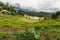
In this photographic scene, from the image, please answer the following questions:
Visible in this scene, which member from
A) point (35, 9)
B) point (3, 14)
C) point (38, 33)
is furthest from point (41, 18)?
point (38, 33)

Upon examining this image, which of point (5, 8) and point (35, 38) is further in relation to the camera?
point (5, 8)

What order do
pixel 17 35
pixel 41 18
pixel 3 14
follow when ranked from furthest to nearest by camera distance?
pixel 3 14 < pixel 41 18 < pixel 17 35

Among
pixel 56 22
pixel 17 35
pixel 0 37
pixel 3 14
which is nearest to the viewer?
pixel 0 37

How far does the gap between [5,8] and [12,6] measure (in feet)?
4.87

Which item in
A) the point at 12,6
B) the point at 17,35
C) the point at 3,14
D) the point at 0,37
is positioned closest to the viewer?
the point at 0,37

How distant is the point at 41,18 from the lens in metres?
23.7

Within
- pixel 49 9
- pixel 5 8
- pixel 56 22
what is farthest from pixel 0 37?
pixel 5 8

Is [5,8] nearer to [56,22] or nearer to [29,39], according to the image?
[56,22]

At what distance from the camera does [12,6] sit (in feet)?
91.9

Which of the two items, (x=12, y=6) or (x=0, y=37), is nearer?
(x=0, y=37)

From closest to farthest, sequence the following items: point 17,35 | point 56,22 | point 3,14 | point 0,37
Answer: point 0,37
point 17,35
point 56,22
point 3,14

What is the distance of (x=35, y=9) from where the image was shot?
2456 cm

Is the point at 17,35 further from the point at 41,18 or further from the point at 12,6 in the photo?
the point at 12,6

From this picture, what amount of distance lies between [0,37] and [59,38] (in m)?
3.28
